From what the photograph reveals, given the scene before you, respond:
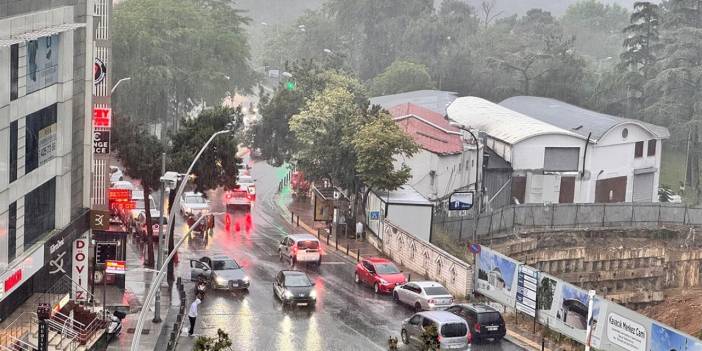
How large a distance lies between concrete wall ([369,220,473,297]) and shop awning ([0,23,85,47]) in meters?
21.9

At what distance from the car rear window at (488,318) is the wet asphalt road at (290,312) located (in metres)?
1.02

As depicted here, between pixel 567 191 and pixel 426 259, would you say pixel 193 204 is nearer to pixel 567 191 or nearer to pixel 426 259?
pixel 426 259

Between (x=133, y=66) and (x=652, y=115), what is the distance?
191 feet

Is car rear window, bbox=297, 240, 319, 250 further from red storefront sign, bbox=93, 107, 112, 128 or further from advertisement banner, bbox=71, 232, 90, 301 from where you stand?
red storefront sign, bbox=93, 107, 112, 128

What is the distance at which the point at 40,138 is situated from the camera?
153 feet

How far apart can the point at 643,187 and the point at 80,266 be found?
6375 centimetres

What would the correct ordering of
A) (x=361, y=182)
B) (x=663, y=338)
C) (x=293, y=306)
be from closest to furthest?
(x=663, y=338) < (x=293, y=306) < (x=361, y=182)

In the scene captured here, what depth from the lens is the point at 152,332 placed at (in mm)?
49375

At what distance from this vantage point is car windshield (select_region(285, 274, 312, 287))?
2186 inches

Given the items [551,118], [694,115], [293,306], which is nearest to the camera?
→ [293,306]

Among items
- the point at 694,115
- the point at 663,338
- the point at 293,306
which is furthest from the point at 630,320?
the point at 694,115

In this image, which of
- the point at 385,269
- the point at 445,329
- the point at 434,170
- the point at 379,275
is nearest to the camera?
the point at 445,329

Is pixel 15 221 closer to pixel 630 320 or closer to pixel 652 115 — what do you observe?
pixel 630 320

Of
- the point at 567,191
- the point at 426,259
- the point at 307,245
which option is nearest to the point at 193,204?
the point at 307,245
